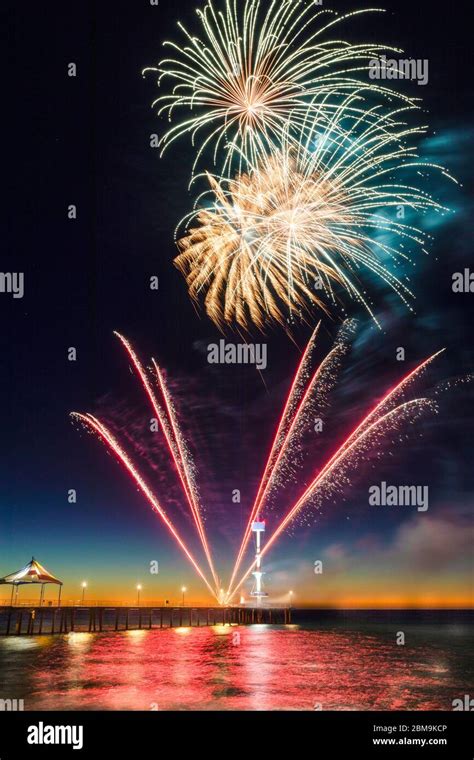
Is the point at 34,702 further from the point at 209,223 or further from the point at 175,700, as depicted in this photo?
the point at 209,223

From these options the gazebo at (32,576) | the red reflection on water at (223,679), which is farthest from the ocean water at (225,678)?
the gazebo at (32,576)

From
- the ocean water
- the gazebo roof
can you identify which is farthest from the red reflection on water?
the gazebo roof

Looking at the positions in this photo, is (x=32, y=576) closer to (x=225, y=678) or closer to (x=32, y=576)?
(x=32, y=576)

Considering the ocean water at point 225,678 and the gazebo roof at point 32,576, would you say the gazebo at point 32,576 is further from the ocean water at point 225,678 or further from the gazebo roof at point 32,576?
the ocean water at point 225,678

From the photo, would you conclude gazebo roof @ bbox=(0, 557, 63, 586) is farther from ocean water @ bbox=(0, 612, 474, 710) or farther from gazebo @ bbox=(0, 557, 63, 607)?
ocean water @ bbox=(0, 612, 474, 710)

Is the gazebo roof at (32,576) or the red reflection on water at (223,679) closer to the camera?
the red reflection on water at (223,679)

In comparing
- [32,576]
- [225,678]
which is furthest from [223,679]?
[32,576]
